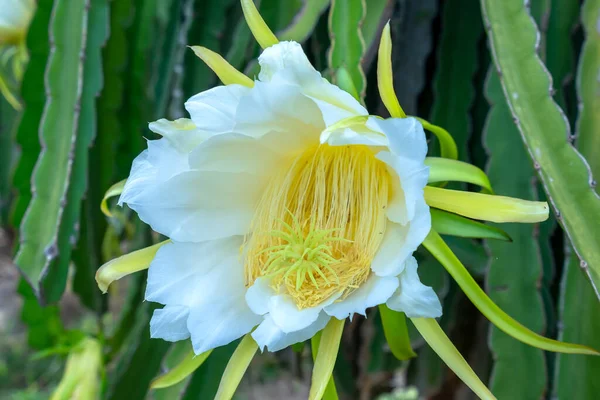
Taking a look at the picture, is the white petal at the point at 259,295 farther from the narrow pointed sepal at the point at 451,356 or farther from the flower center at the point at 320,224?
the narrow pointed sepal at the point at 451,356

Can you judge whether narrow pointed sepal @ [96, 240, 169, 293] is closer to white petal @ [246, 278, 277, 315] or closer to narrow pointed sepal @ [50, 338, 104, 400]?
white petal @ [246, 278, 277, 315]

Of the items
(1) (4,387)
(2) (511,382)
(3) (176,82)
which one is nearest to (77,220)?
(3) (176,82)

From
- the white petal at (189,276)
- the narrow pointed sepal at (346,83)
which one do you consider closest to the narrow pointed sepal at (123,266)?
the white petal at (189,276)

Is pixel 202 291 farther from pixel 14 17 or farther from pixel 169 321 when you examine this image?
pixel 14 17

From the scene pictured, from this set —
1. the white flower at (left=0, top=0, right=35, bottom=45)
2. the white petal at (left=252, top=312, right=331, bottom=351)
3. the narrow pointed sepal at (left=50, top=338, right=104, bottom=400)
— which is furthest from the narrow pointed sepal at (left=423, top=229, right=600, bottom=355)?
the white flower at (left=0, top=0, right=35, bottom=45)

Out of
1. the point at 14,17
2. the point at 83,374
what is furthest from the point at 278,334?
the point at 14,17

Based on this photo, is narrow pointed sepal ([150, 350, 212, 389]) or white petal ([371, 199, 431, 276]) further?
narrow pointed sepal ([150, 350, 212, 389])

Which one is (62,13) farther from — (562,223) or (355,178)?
(562,223)
